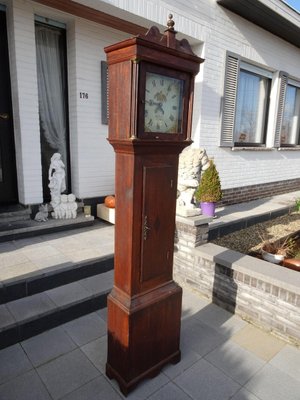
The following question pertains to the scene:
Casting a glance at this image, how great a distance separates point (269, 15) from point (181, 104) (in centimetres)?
502

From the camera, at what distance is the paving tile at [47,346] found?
7.84ft

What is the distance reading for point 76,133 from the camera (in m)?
4.59

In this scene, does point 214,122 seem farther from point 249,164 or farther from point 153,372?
point 153,372

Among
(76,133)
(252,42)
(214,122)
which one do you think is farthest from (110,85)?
(252,42)

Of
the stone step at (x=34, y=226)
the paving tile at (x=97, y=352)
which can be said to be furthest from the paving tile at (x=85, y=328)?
the stone step at (x=34, y=226)

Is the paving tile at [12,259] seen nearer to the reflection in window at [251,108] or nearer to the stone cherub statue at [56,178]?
the stone cherub statue at [56,178]

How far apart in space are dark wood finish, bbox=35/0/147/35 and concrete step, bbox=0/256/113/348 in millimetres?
3207

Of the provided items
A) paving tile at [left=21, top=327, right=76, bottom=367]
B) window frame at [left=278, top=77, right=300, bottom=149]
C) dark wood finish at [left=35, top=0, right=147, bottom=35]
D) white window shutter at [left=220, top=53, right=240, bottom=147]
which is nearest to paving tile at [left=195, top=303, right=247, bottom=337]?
paving tile at [left=21, top=327, right=76, bottom=367]

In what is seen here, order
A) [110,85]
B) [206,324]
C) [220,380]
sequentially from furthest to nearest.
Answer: [206,324] < [220,380] < [110,85]

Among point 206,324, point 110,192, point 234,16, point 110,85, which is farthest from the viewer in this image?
point 234,16

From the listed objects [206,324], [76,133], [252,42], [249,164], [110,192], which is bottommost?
[206,324]

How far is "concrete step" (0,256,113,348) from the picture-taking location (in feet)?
8.34

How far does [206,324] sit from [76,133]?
10.7ft

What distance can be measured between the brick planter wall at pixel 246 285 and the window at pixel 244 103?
10.4 ft
